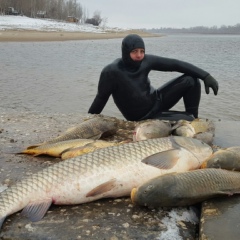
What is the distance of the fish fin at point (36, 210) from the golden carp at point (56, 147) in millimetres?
1210

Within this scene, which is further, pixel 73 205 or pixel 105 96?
pixel 105 96

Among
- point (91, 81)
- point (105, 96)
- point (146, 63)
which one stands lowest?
point (91, 81)

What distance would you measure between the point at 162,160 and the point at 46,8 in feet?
307

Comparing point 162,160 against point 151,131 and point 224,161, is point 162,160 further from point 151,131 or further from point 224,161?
point 151,131

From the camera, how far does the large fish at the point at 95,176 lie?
116 inches

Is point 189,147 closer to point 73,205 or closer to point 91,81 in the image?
point 73,205

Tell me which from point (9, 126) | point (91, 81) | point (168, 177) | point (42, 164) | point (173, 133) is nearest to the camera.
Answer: point (168, 177)

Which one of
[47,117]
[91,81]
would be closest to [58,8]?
[91,81]

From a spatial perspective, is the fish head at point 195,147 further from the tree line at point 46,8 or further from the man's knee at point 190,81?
the tree line at point 46,8

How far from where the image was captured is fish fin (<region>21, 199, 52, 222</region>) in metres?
2.89

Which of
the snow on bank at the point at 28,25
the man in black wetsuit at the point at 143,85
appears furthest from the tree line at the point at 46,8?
the man in black wetsuit at the point at 143,85

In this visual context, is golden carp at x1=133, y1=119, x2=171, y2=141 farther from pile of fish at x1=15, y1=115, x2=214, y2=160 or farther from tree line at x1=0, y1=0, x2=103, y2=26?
tree line at x1=0, y1=0, x2=103, y2=26

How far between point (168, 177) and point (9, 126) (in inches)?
134

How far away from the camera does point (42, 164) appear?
4047 mm
